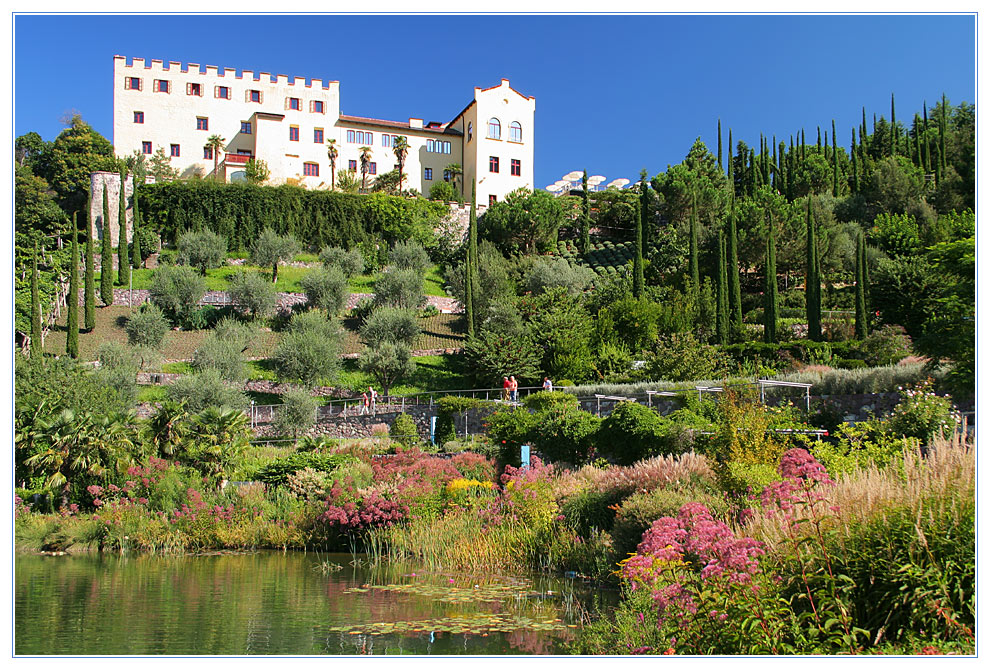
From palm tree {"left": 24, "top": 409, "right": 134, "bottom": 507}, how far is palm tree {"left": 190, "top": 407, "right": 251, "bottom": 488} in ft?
4.49

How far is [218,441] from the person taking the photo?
15922mm

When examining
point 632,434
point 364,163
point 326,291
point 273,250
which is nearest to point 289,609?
point 632,434

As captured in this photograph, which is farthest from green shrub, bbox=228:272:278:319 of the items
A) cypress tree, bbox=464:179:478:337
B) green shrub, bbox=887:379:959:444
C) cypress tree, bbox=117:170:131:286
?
green shrub, bbox=887:379:959:444

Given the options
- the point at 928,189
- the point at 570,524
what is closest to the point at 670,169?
the point at 928,189

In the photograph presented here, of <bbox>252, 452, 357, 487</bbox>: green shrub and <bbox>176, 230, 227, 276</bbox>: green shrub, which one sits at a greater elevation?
<bbox>176, 230, 227, 276</bbox>: green shrub

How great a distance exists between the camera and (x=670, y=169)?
47250 millimetres

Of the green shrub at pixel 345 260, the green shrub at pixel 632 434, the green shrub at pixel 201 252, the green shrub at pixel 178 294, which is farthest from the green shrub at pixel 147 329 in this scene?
the green shrub at pixel 632 434

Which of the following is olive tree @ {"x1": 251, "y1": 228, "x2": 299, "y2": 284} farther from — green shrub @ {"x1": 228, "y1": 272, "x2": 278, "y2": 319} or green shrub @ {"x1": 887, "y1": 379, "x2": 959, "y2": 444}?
green shrub @ {"x1": 887, "y1": 379, "x2": 959, "y2": 444}

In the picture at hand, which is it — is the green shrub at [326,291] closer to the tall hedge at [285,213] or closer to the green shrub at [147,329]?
the green shrub at [147,329]

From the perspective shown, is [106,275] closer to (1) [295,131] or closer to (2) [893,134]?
(1) [295,131]

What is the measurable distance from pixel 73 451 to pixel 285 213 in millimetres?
34516

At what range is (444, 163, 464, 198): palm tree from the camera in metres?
55.6

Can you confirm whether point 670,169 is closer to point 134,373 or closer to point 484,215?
point 484,215

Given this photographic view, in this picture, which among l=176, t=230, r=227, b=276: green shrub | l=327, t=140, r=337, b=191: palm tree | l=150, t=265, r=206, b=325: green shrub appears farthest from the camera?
l=327, t=140, r=337, b=191: palm tree
